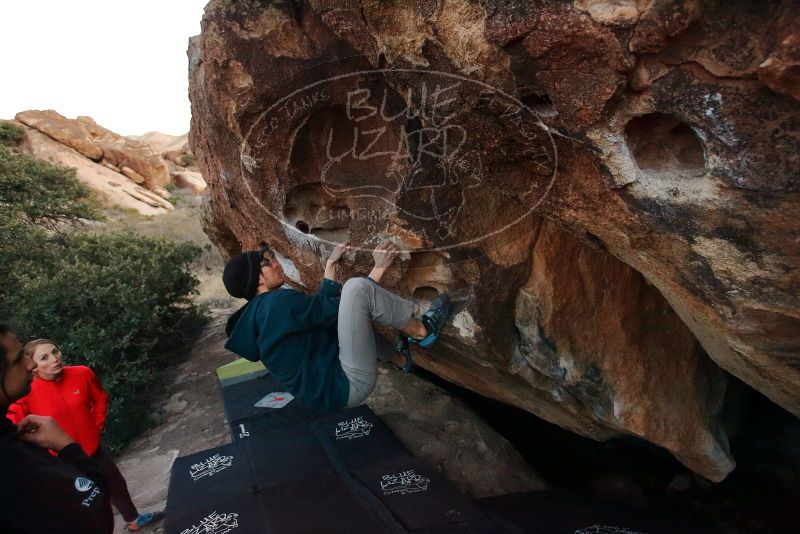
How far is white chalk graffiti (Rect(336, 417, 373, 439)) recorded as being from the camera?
11.3 feet

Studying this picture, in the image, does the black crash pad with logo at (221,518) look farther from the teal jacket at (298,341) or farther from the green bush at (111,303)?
the green bush at (111,303)

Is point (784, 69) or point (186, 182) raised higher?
point (186, 182)

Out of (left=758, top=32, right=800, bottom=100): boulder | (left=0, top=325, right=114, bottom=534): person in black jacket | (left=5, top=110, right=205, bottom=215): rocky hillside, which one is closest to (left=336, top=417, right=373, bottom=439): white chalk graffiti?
(left=0, top=325, right=114, bottom=534): person in black jacket

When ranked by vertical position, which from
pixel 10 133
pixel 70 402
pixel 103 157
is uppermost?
pixel 10 133

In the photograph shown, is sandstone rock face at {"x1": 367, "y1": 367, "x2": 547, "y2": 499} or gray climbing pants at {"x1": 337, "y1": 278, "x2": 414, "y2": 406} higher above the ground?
gray climbing pants at {"x1": 337, "y1": 278, "x2": 414, "y2": 406}

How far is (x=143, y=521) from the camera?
3.14 metres

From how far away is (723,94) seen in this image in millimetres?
1342

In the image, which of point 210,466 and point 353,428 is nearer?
point 210,466

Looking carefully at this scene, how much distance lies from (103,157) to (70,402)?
18.5 meters

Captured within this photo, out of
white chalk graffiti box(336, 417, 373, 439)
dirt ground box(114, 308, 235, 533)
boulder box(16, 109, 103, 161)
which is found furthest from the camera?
boulder box(16, 109, 103, 161)

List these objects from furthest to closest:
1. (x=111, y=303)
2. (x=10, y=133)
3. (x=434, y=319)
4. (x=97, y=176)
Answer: (x=97, y=176) → (x=10, y=133) → (x=111, y=303) → (x=434, y=319)

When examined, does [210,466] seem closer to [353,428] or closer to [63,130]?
[353,428]

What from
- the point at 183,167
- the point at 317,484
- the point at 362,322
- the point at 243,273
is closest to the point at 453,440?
the point at 317,484

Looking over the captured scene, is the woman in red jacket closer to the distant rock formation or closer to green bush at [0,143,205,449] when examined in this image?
green bush at [0,143,205,449]
